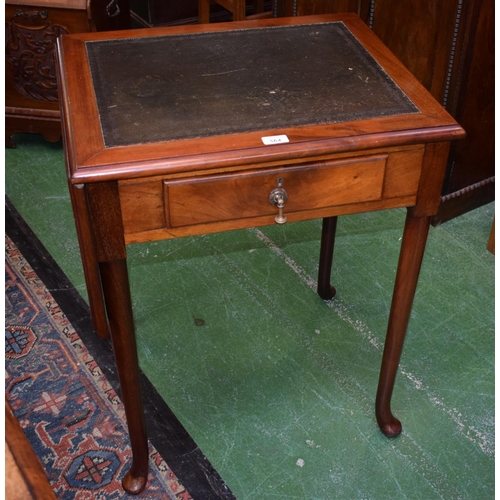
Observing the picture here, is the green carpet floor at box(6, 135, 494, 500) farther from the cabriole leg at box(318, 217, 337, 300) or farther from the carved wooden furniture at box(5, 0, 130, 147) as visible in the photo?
the carved wooden furniture at box(5, 0, 130, 147)

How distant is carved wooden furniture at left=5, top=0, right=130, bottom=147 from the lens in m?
2.78

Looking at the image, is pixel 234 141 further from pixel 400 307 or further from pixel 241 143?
pixel 400 307

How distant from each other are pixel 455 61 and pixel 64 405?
64.6 inches

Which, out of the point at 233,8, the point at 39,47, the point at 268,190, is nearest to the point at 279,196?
the point at 268,190

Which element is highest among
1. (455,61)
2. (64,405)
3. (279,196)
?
(279,196)

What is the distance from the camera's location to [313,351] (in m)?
2.20

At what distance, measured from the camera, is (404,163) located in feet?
4.79

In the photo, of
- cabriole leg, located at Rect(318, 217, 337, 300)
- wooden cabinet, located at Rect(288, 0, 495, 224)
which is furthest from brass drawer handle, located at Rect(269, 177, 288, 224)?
wooden cabinet, located at Rect(288, 0, 495, 224)

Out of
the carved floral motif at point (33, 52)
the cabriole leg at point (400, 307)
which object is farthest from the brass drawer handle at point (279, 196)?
the carved floral motif at point (33, 52)

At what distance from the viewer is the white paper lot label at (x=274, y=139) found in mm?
1367

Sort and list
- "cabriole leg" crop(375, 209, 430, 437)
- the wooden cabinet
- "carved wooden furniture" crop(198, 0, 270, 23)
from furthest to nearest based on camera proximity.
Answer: "carved wooden furniture" crop(198, 0, 270, 23), the wooden cabinet, "cabriole leg" crop(375, 209, 430, 437)

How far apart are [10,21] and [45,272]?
106 centimetres

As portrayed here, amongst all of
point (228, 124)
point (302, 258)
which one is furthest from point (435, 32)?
point (228, 124)

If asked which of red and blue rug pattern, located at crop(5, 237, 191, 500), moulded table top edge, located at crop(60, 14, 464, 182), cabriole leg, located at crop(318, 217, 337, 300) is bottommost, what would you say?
red and blue rug pattern, located at crop(5, 237, 191, 500)
